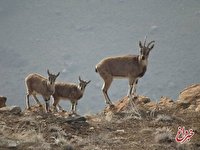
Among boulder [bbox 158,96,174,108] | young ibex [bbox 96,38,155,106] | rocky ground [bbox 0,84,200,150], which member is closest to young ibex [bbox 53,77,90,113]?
→ young ibex [bbox 96,38,155,106]

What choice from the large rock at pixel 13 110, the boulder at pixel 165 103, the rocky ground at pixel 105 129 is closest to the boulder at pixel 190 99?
the rocky ground at pixel 105 129

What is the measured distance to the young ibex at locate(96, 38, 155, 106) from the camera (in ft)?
74.1

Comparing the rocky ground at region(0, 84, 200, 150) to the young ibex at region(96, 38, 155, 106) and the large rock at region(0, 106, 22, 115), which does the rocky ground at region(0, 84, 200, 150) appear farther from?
the young ibex at region(96, 38, 155, 106)

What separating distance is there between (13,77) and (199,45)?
2724 inches

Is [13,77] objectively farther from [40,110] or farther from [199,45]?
[40,110]

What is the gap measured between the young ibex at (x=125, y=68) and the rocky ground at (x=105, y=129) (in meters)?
1.79

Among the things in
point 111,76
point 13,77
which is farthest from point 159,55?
point 111,76

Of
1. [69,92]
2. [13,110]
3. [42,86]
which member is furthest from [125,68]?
[13,110]

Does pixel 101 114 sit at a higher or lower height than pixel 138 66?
lower

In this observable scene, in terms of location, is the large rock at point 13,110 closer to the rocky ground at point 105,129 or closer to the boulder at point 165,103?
the rocky ground at point 105,129

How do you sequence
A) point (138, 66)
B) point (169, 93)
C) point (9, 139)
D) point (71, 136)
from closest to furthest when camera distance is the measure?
point (9, 139) → point (71, 136) → point (138, 66) → point (169, 93)

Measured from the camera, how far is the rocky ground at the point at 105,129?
596 inches

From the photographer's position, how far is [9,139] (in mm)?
14938

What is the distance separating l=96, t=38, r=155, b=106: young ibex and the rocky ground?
70.5 inches
